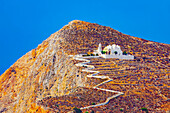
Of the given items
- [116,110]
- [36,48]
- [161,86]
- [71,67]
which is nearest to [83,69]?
[71,67]

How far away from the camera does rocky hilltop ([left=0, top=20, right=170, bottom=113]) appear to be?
286 feet

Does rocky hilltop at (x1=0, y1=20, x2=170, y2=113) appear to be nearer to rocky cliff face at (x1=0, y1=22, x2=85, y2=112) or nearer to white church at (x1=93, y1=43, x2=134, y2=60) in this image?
rocky cliff face at (x1=0, y1=22, x2=85, y2=112)

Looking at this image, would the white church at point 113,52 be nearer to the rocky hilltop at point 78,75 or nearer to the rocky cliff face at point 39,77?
the rocky hilltop at point 78,75

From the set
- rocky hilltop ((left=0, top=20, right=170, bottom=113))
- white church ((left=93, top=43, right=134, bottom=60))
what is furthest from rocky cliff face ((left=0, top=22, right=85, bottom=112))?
white church ((left=93, top=43, right=134, bottom=60))

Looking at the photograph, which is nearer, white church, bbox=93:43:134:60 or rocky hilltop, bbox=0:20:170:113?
rocky hilltop, bbox=0:20:170:113

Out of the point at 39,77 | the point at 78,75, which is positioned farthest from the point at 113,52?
the point at 78,75

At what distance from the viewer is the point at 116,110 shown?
81562 mm

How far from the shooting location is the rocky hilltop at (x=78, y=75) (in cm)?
8725

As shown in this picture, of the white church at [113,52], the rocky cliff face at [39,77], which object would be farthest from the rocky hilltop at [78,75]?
the white church at [113,52]

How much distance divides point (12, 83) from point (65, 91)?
1332 inches

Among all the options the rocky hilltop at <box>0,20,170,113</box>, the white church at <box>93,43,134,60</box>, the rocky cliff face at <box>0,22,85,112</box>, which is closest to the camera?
the rocky hilltop at <box>0,20,170,113</box>

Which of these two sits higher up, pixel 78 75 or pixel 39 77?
pixel 39 77

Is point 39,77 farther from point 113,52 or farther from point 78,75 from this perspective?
point 113,52

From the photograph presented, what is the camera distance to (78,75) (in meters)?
104
